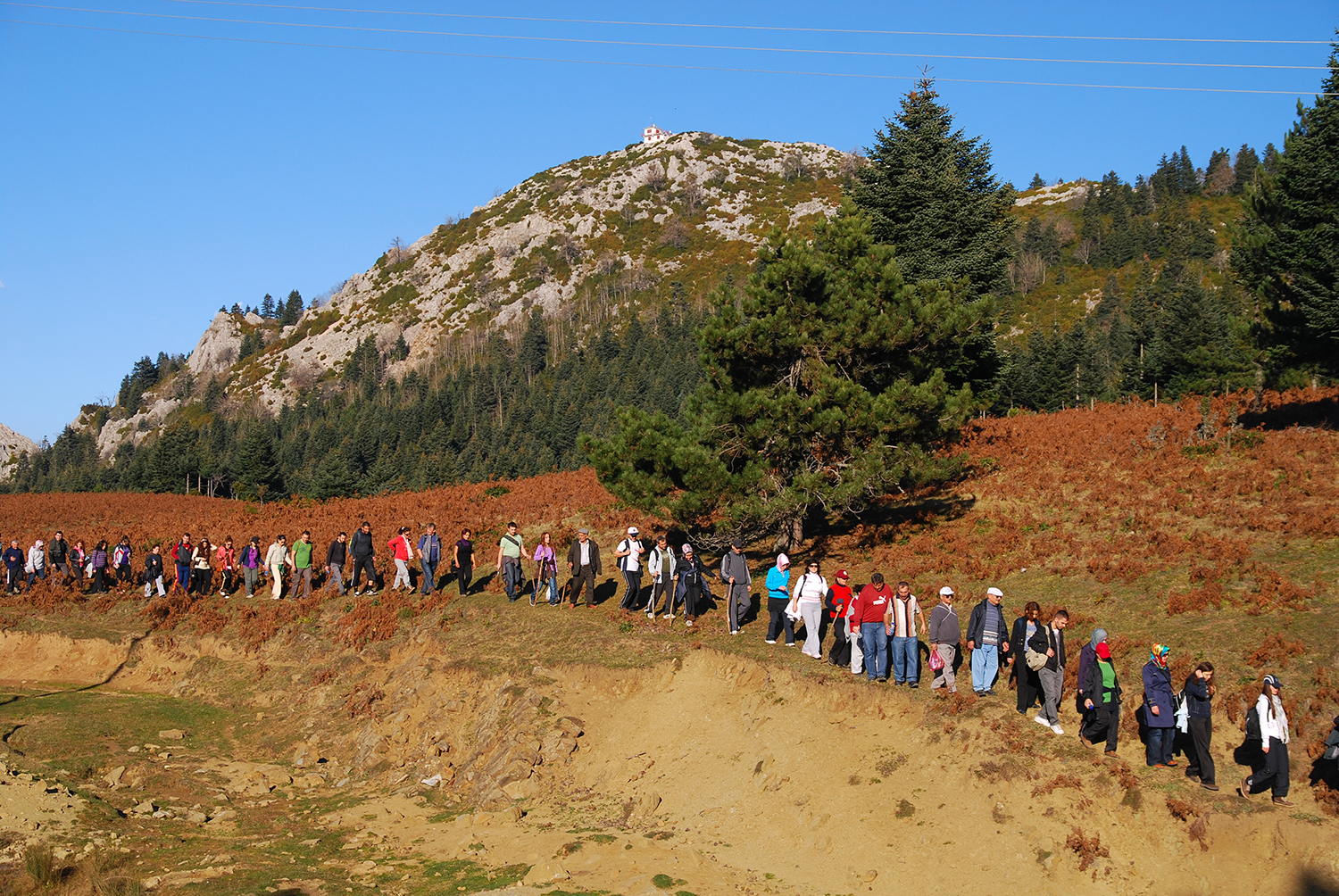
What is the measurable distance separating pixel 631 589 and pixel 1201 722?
10.6 m

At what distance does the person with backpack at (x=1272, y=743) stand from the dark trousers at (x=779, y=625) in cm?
714

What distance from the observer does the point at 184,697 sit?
1930cm

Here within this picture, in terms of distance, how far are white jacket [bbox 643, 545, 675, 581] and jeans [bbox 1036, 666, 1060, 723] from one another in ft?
25.9

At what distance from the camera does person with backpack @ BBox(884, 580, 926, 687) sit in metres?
13.0

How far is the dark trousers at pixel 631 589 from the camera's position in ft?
58.5

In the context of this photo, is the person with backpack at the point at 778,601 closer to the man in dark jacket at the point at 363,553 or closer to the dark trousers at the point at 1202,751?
the dark trousers at the point at 1202,751

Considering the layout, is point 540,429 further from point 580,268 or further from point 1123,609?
point 1123,609

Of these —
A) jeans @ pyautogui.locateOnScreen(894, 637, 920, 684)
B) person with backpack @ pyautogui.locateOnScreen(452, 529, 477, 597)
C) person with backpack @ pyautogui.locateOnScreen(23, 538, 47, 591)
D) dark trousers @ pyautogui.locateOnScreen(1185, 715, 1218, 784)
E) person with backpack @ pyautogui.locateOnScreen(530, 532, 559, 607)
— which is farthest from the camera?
person with backpack @ pyautogui.locateOnScreen(23, 538, 47, 591)

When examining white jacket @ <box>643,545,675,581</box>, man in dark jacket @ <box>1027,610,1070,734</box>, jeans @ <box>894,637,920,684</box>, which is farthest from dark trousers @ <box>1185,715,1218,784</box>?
white jacket @ <box>643,545,675,581</box>

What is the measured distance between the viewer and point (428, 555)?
20.7 m

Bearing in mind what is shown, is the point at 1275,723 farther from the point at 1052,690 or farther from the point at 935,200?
the point at 935,200

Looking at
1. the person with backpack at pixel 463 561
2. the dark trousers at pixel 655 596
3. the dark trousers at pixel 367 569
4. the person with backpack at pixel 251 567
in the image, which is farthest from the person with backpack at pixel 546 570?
the person with backpack at pixel 251 567

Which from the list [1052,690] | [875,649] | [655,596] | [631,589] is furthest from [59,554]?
[1052,690]

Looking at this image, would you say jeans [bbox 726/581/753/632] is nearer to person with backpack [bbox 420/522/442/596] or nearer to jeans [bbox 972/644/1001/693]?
jeans [bbox 972/644/1001/693]
